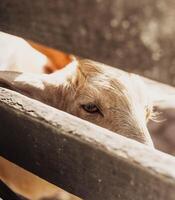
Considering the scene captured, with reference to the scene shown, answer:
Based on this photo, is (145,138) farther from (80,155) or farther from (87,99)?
(80,155)

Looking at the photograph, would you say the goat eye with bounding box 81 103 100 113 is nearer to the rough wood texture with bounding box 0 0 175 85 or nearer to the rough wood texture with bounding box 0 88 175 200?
the rough wood texture with bounding box 0 88 175 200

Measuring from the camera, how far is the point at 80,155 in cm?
92

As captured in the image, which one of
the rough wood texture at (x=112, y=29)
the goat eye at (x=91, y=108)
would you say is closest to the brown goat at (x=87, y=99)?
the goat eye at (x=91, y=108)

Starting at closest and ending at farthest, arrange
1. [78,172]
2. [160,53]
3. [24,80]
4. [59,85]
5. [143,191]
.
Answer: [160,53] → [143,191] → [78,172] → [24,80] → [59,85]

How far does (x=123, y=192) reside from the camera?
0.90 metres

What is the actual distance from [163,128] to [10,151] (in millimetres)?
2357

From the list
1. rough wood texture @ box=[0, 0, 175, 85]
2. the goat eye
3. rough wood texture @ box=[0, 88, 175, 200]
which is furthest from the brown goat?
rough wood texture @ box=[0, 0, 175, 85]

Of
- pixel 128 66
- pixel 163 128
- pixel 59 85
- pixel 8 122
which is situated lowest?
pixel 163 128


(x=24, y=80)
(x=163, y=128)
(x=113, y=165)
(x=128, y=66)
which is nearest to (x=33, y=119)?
(x=113, y=165)

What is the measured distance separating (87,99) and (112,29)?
6.05 feet

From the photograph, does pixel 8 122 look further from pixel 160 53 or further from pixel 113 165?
pixel 160 53

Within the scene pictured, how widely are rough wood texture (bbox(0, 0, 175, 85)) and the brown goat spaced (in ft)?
4.60

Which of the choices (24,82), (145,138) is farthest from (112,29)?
(24,82)

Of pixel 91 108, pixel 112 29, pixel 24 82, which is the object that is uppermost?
pixel 112 29
